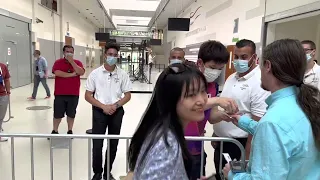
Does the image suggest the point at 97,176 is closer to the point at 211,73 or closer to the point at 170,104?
the point at 211,73

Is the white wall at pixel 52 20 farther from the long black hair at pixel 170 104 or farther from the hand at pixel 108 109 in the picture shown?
the long black hair at pixel 170 104

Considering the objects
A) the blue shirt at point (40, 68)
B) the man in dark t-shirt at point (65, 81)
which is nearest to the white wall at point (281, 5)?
the man in dark t-shirt at point (65, 81)

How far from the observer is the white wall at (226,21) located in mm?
6605

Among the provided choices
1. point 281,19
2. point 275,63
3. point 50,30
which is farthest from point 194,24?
point 275,63

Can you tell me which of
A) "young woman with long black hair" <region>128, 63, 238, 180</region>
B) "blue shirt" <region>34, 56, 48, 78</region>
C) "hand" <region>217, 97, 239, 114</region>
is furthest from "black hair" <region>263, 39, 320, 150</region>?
"blue shirt" <region>34, 56, 48, 78</region>

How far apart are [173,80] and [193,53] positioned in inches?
513

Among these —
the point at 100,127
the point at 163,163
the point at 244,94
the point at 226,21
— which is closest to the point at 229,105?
the point at 244,94

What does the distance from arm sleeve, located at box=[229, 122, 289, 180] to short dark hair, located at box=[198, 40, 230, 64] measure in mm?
1114

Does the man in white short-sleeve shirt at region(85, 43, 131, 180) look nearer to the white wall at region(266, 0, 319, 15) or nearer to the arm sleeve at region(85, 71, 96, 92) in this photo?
the arm sleeve at region(85, 71, 96, 92)

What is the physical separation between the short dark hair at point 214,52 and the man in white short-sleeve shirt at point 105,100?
4.21 ft

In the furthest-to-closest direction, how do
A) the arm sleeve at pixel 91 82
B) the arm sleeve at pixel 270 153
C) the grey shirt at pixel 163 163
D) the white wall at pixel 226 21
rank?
the white wall at pixel 226 21
the arm sleeve at pixel 91 82
the arm sleeve at pixel 270 153
the grey shirt at pixel 163 163

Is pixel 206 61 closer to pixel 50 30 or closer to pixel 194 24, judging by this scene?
pixel 194 24

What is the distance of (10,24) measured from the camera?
32.3 feet

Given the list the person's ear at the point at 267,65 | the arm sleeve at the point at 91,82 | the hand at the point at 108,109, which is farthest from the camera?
the arm sleeve at the point at 91,82
